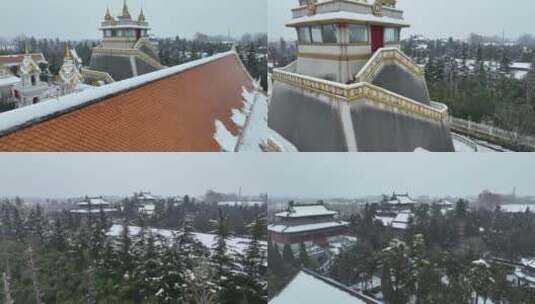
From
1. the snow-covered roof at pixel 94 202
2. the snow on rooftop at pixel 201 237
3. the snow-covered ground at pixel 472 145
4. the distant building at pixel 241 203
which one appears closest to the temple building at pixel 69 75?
the snow-covered roof at pixel 94 202

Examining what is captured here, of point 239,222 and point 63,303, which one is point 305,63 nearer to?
point 239,222

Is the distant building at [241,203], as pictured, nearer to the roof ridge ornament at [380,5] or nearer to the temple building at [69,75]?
the temple building at [69,75]

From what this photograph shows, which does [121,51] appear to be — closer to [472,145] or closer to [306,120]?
[306,120]

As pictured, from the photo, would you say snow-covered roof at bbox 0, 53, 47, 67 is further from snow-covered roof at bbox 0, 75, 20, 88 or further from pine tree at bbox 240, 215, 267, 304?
pine tree at bbox 240, 215, 267, 304

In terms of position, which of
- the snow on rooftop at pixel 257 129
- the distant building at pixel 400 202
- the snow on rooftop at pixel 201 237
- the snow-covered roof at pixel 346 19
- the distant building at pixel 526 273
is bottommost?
the distant building at pixel 526 273

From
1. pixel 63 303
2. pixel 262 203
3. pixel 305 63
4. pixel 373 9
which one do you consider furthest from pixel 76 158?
pixel 373 9

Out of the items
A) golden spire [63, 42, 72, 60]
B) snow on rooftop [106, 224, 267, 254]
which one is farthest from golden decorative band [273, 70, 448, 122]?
golden spire [63, 42, 72, 60]
